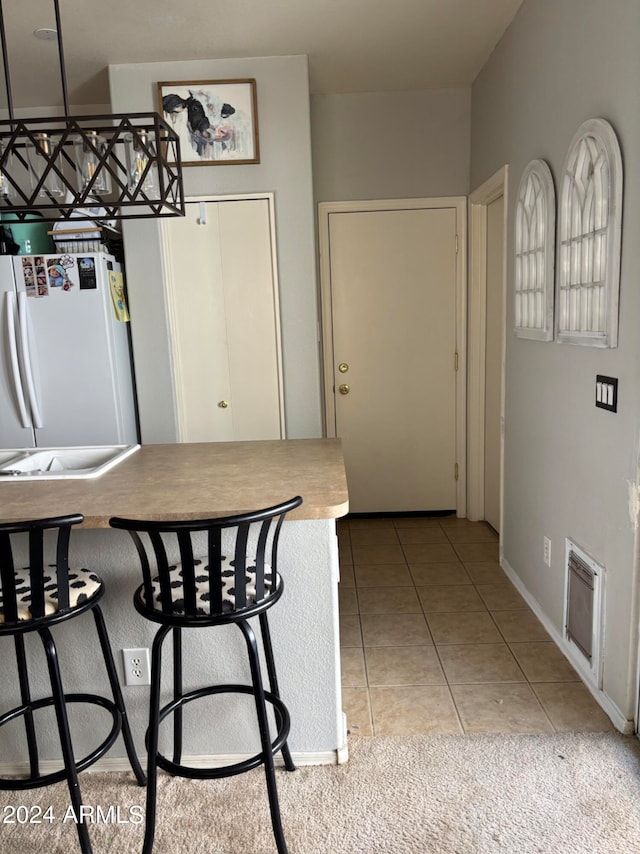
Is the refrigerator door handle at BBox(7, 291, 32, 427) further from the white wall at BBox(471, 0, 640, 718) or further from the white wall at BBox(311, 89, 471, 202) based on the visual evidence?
the white wall at BBox(471, 0, 640, 718)

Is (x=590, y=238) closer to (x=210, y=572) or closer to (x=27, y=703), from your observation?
(x=210, y=572)

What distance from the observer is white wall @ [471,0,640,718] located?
79.6 inches

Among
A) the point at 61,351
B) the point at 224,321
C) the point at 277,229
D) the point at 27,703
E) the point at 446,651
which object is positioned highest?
the point at 277,229

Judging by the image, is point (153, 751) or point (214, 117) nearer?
point (153, 751)

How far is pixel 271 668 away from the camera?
1938mm

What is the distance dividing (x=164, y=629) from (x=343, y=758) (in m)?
0.81

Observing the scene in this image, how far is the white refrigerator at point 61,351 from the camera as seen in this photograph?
11.1 ft

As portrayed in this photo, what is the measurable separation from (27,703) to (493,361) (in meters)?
3.11

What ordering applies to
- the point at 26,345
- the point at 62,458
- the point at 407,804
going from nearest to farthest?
the point at 407,804 → the point at 62,458 → the point at 26,345

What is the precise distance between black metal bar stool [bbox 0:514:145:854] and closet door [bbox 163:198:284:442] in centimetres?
185

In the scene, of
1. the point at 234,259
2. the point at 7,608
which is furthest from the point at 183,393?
the point at 7,608

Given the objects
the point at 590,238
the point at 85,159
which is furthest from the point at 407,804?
the point at 85,159

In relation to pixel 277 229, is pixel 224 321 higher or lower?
lower

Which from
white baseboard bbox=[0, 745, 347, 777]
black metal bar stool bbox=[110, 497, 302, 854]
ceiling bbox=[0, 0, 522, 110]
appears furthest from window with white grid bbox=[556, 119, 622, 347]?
white baseboard bbox=[0, 745, 347, 777]
